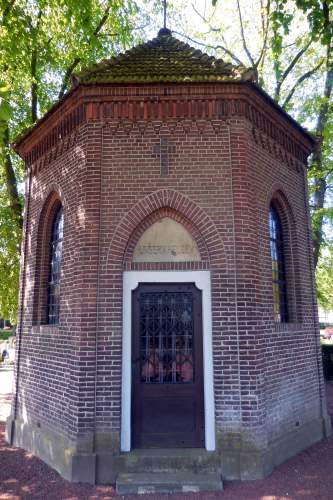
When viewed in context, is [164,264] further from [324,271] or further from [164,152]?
[324,271]

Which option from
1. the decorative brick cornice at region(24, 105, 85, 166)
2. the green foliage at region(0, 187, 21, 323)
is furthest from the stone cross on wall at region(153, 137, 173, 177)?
the green foliage at region(0, 187, 21, 323)

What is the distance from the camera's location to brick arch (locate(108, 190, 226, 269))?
669 cm

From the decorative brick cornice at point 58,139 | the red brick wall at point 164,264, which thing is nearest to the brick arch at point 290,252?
the red brick wall at point 164,264

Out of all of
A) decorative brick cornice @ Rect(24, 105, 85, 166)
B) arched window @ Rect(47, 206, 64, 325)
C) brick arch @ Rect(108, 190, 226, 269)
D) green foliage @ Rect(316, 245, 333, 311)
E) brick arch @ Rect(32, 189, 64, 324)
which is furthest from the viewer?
green foliage @ Rect(316, 245, 333, 311)

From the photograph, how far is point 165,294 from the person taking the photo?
6.73 metres

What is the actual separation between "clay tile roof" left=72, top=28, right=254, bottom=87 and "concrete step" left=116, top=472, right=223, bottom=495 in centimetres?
634

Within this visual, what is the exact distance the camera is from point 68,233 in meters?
7.26

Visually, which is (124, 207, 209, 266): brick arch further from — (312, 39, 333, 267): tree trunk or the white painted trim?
(312, 39, 333, 267): tree trunk

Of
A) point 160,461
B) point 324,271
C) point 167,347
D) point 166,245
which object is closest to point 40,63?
point 166,245

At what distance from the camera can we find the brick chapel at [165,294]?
6.23 meters

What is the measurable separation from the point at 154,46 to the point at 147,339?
619 cm

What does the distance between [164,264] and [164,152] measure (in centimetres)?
198

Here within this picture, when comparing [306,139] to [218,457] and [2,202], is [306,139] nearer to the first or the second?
[218,457]

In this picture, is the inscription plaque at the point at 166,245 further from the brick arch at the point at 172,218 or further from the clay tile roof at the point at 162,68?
the clay tile roof at the point at 162,68
